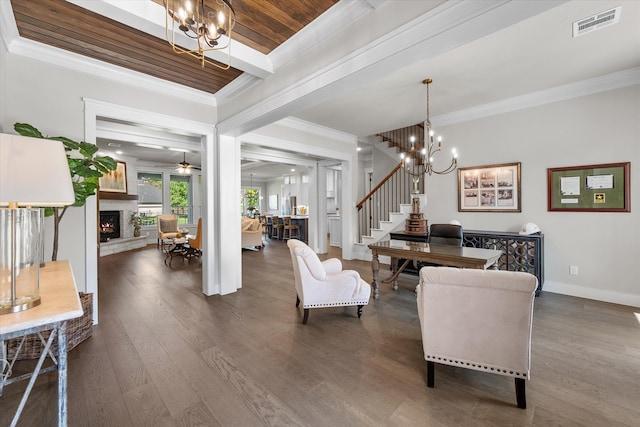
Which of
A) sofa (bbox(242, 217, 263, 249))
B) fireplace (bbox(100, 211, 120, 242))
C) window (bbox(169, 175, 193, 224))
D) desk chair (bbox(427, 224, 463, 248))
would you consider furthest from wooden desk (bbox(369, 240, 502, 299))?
window (bbox(169, 175, 193, 224))

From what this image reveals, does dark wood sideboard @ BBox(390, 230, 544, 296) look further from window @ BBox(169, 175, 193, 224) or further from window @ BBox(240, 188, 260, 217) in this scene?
window @ BBox(240, 188, 260, 217)

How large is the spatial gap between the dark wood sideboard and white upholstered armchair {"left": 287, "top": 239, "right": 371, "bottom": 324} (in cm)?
231

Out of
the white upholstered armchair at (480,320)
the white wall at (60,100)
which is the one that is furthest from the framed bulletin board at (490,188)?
the white wall at (60,100)

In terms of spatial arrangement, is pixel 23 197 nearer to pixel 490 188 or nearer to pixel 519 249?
pixel 519 249

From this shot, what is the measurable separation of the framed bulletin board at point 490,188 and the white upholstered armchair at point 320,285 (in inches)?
115

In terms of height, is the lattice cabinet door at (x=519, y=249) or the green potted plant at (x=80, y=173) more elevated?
the green potted plant at (x=80, y=173)

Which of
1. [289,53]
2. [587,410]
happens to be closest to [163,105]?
[289,53]

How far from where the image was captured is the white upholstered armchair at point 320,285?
9.57ft

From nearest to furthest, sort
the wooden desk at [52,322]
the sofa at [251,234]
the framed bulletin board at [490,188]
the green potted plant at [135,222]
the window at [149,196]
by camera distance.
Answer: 1. the wooden desk at [52,322]
2. the framed bulletin board at [490,188]
3. the sofa at [251,234]
4. the green potted plant at [135,222]
5. the window at [149,196]

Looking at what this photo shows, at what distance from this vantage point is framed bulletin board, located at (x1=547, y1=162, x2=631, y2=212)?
353cm

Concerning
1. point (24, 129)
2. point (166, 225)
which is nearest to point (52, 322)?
point (24, 129)

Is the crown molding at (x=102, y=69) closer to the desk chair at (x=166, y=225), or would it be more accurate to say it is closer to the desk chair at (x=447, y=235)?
the desk chair at (x=447, y=235)

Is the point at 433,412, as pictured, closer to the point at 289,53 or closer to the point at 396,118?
the point at 289,53

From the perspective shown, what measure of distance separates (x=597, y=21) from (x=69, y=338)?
5481 millimetres
